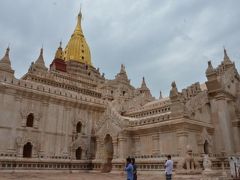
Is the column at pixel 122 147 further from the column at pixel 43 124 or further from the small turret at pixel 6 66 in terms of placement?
the small turret at pixel 6 66

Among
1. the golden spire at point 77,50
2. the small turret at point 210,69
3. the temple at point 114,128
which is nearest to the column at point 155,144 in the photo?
the temple at point 114,128

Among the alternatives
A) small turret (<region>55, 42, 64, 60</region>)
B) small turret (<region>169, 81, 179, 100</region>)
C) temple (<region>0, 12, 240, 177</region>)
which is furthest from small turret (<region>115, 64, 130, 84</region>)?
small turret (<region>169, 81, 179, 100</region>)

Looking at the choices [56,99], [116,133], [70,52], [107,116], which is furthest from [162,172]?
[70,52]

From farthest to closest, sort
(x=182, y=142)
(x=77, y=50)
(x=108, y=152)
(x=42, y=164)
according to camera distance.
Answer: (x=77, y=50), (x=108, y=152), (x=42, y=164), (x=182, y=142)

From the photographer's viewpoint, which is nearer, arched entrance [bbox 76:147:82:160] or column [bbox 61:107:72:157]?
column [bbox 61:107:72:157]

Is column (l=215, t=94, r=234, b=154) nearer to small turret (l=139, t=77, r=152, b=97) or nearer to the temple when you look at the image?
→ the temple

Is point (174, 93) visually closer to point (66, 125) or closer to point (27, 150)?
point (66, 125)

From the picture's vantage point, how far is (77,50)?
54.9m

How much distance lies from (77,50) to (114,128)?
3324 cm

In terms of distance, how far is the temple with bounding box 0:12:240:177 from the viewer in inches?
840

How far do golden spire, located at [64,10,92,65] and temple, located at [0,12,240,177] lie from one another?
24.5 m

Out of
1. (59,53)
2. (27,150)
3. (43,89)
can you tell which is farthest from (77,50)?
(27,150)

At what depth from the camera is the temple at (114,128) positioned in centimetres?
2133

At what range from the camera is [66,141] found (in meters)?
27.6
